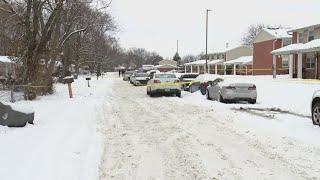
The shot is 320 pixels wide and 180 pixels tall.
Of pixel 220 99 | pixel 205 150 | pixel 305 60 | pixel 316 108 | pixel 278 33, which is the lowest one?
pixel 205 150

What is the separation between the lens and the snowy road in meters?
7.39

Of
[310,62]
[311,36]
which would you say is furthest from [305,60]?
[311,36]

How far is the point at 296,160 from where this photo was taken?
818cm

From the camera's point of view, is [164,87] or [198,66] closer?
[164,87]

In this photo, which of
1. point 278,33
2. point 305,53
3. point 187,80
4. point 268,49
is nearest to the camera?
point 187,80

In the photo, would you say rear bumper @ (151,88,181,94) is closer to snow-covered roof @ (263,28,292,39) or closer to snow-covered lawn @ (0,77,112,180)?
snow-covered lawn @ (0,77,112,180)

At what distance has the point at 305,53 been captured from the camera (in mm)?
43594

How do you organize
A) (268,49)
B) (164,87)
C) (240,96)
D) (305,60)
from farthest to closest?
Result: (268,49) → (305,60) → (164,87) → (240,96)

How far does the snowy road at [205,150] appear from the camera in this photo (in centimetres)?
739

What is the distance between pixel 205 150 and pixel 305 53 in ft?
120

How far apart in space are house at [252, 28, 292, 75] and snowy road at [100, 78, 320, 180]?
1709 inches

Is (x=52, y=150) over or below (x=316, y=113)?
below

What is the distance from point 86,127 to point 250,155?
5.38 metres

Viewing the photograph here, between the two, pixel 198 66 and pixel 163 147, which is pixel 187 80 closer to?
pixel 163 147
